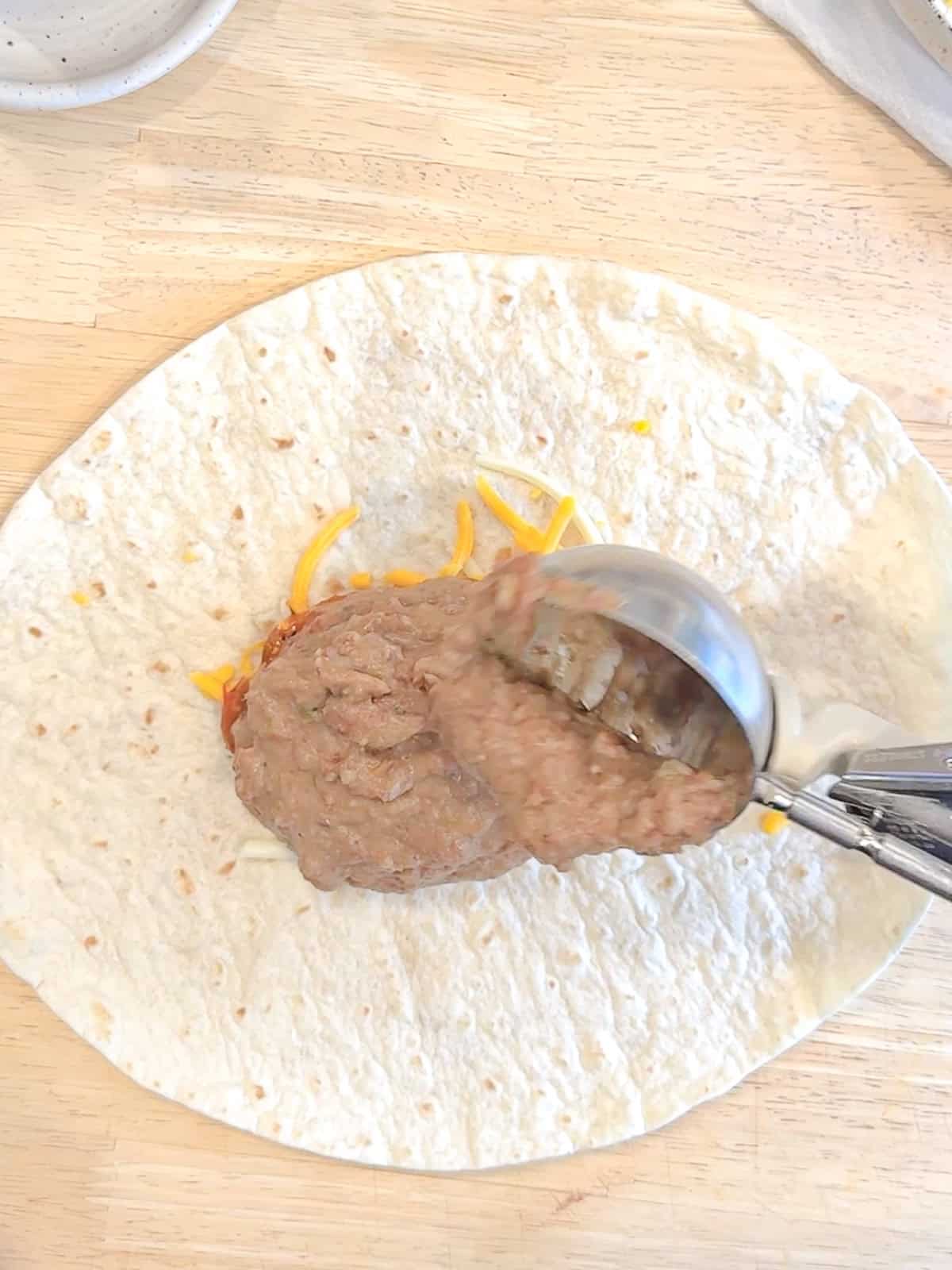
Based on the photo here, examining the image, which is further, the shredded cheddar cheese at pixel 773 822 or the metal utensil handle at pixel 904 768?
the shredded cheddar cheese at pixel 773 822

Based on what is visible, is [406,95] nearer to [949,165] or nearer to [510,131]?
[510,131]

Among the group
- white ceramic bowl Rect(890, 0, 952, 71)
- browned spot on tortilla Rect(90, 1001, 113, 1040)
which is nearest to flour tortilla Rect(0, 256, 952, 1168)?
browned spot on tortilla Rect(90, 1001, 113, 1040)

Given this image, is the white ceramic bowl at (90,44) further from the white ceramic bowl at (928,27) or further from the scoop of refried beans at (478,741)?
the white ceramic bowl at (928,27)

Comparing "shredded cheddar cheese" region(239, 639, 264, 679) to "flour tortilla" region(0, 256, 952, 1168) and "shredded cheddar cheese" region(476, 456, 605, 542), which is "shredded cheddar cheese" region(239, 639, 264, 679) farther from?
"shredded cheddar cheese" region(476, 456, 605, 542)

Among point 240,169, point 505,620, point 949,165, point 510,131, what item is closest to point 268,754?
point 505,620

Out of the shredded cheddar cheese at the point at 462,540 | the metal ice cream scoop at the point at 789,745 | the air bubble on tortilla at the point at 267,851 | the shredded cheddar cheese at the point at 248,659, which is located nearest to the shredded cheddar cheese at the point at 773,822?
the metal ice cream scoop at the point at 789,745

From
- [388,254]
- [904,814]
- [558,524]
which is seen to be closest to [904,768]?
[904,814]

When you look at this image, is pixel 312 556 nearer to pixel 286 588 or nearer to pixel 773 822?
pixel 286 588
